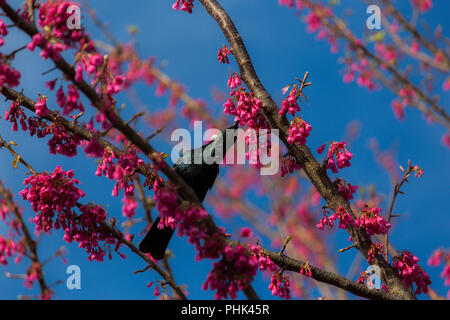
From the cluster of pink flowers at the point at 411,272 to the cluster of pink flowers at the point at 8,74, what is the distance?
3.47m

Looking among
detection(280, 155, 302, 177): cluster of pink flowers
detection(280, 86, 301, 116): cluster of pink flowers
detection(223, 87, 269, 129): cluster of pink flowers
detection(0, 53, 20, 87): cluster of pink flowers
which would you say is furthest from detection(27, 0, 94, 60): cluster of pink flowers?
detection(280, 155, 302, 177): cluster of pink flowers

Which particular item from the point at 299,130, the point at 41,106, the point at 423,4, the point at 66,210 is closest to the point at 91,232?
the point at 66,210

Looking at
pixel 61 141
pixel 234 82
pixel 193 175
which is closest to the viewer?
pixel 61 141

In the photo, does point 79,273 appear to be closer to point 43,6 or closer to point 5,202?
point 5,202

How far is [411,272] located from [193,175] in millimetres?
2815

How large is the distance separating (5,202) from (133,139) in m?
1.42

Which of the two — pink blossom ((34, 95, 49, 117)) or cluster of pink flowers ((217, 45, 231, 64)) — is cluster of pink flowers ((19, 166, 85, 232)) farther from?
cluster of pink flowers ((217, 45, 231, 64))

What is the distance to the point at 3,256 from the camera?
3641 millimetres

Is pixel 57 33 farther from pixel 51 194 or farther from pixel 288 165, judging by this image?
pixel 288 165

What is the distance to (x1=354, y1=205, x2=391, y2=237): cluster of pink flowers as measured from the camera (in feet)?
13.9

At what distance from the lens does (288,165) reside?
15.0 ft

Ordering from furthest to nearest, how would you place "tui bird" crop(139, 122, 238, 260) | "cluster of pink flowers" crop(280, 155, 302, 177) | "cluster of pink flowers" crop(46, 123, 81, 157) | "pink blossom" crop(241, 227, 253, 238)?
"tui bird" crop(139, 122, 238, 260)
"cluster of pink flowers" crop(280, 155, 302, 177)
"cluster of pink flowers" crop(46, 123, 81, 157)
"pink blossom" crop(241, 227, 253, 238)

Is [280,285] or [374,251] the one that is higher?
[374,251]

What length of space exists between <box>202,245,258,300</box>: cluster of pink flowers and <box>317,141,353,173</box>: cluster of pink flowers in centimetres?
180
